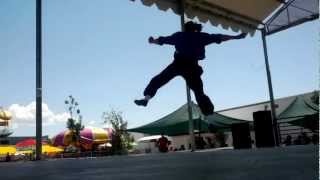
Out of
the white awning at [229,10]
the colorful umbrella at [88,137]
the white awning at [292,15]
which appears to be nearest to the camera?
the white awning at [229,10]

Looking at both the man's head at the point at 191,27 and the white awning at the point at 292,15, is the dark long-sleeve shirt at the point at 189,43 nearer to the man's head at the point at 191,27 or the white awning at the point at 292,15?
the man's head at the point at 191,27

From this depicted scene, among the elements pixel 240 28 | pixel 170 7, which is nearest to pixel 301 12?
pixel 240 28

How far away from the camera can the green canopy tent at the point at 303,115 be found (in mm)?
12180

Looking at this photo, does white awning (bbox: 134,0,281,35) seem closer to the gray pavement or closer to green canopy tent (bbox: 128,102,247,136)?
green canopy tent (bbox: 128,102,247,136)

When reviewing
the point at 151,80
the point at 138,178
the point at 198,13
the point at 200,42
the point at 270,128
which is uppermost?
the point at 198,13

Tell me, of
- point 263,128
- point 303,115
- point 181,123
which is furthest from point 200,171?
point 181,123

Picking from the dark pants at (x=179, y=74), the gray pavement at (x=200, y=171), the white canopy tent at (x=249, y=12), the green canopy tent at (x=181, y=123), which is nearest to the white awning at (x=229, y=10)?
the white canopy tent at (x=249, y=12)

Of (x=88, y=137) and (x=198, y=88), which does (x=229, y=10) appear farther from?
(x=88, y=137)

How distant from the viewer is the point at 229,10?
33.9 ft

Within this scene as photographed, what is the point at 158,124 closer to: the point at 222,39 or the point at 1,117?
the point at 222,39

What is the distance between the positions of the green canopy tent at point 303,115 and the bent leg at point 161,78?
774cm

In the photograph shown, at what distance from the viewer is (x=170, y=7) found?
30.1ft

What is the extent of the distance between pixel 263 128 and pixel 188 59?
8.52ft

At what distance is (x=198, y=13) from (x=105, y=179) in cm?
804
